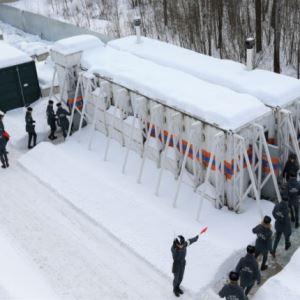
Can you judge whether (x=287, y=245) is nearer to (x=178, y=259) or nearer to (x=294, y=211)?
(x=294, y=211)

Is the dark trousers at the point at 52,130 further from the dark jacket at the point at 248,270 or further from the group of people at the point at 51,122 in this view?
the dark jacket at the point at 248,270

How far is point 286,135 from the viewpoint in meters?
9.74

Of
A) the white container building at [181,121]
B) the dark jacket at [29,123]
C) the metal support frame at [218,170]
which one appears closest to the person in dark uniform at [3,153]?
the dark jacket at [29,123]

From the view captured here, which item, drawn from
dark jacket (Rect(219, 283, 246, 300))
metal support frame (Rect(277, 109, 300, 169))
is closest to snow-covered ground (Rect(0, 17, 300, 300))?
dark jacket (Rect(219, 283, 246, 300))

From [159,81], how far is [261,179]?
3.18m

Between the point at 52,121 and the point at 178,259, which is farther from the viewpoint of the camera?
the point at 52,121

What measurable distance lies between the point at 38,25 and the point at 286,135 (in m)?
17.1

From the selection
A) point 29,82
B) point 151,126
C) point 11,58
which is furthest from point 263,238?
point 11,58

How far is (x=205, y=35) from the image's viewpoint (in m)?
19.0

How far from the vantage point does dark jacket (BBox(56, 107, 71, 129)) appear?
12.8m

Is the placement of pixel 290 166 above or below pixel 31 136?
above

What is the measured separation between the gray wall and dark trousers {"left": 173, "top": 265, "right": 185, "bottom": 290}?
45.6ft

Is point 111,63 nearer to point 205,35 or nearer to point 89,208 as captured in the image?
point 89,208

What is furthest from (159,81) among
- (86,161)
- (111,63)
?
(86,161)
